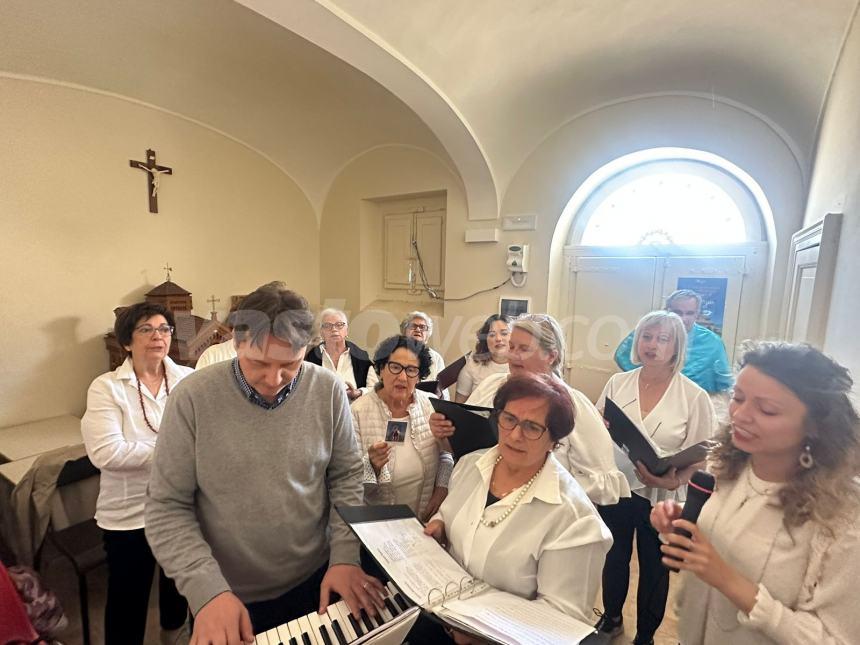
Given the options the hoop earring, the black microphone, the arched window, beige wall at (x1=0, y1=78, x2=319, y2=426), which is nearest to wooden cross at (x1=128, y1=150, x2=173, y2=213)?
beige wall at (x1=0, y1=78, x2=319, y2=426)

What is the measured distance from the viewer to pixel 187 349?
11.4ft

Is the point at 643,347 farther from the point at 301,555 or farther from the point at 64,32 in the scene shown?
the point at 64,32

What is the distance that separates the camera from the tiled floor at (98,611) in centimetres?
182

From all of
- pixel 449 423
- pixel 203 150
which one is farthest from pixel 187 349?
pixel 449 423

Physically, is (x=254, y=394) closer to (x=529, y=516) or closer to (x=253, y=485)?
Answer: (x=253, y=485)

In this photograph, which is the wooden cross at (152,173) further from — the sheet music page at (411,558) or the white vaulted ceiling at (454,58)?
the sheet music page at (411,558)

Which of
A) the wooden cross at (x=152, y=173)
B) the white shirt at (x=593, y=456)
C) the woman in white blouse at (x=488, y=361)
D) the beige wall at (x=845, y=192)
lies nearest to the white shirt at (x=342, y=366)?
the woman in white blouse at (x=488, y=361)

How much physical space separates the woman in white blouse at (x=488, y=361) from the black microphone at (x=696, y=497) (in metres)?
1.60

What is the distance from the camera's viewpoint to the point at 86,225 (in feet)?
11.1

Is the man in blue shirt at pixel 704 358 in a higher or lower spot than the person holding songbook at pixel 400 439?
higher

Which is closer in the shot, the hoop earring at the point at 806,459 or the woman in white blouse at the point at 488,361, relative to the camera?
the hoop earring at the point at 806,459

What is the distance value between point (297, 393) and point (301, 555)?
423 mm

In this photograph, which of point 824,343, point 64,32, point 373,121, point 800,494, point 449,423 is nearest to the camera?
point 800,494

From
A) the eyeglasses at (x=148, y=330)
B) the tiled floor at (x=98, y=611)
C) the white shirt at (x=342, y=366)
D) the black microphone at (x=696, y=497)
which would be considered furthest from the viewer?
the white shirt at (x=342, y=366)
